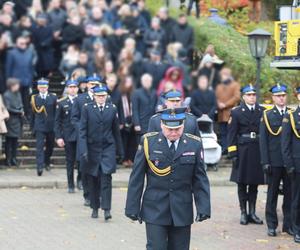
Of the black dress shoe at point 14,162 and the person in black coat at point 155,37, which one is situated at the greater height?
the person in black coat at point 155,37

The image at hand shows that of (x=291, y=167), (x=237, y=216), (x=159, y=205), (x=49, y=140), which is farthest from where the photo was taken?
(x=49, y=140)

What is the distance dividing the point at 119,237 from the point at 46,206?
330 cm

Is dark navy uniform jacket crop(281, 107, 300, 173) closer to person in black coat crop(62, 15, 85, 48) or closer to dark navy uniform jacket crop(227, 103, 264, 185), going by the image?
dark navy uniform jacket crop(227, 103, 264, 185)

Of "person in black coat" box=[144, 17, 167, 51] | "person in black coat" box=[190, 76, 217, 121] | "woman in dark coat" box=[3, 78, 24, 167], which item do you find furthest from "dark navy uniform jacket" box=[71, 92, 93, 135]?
"person in black coat" box=[144, 17, 167, 51]

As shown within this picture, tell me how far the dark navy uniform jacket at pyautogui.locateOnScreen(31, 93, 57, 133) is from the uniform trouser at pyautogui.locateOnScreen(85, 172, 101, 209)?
16.7ft

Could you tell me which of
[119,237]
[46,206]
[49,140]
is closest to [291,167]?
[119,237]

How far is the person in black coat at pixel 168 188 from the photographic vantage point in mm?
9922

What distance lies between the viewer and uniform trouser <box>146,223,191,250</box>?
992 centimetres

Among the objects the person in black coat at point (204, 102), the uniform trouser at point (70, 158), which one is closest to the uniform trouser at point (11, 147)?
the uniform trouser at point (70, 158)

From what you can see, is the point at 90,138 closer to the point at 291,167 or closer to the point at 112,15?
the point at 291,167

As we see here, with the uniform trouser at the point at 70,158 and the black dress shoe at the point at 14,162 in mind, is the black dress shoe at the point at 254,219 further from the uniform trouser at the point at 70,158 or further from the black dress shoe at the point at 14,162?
the black dress shoe at the point at 14,162

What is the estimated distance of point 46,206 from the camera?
658 inches

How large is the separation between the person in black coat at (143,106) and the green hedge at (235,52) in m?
4.94

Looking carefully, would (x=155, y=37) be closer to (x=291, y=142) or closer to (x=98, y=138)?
(x=98, y=138)
